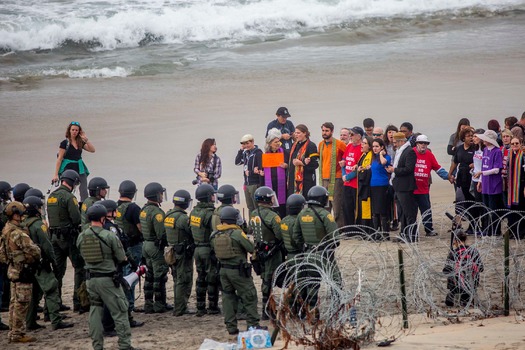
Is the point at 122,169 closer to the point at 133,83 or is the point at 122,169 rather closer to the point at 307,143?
the point at 307,143

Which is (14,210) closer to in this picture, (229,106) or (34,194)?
(34,194)

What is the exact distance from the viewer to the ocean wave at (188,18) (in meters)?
35.4

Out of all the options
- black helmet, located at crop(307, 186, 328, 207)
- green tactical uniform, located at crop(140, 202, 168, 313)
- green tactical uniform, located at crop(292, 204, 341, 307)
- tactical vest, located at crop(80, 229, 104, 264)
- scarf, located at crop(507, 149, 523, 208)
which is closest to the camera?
tactical vest, located at crop(80, 229, 104, 264)

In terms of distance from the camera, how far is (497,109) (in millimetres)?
23172

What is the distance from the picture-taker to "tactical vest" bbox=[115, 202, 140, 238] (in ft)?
41.8

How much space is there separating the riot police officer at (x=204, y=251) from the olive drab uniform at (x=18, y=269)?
6.42ft

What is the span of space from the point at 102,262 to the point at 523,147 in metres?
6.83

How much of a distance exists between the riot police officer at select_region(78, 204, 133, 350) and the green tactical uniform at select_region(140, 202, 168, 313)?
59.2 inches

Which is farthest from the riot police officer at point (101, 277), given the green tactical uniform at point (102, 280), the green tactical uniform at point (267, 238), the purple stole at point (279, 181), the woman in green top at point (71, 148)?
the purple stole at point (279, 181)

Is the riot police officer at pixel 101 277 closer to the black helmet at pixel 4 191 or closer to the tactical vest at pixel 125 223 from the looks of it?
the tactical vest at pixel 125 223

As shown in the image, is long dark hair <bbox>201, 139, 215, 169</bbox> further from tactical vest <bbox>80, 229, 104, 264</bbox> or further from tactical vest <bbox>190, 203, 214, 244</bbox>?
tactical vest <bbox>80, 229, 104, 264</bbox>

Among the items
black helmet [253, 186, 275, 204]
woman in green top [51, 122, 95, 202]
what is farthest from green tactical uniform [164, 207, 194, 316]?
woman in green top [51, 122, 95, 202]

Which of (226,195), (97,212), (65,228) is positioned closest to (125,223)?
(65,228)

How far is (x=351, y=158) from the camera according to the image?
610 inches
